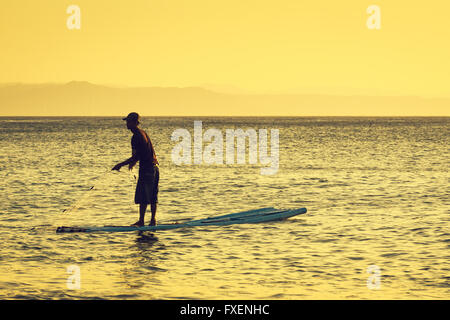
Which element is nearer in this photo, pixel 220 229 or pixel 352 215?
pixel 220 229

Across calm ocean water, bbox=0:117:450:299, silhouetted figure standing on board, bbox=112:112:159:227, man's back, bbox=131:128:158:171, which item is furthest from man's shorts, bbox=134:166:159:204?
calm ocean water, bbox=0:117:450:299

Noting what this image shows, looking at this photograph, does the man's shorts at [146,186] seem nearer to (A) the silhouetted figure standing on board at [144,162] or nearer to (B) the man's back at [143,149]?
(A) the silhouetted figure standing on board at [144,162]

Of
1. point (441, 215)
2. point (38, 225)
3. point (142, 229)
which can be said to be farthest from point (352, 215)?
point (38, 225)

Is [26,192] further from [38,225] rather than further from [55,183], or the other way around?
[38,225]

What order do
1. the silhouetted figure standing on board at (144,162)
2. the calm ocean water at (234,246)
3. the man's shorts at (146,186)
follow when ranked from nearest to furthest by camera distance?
1. the calm ocean water at (234,246)
2. the silhouetted figure standing on board at (144,162)
3. the man's shorts at (146,186)

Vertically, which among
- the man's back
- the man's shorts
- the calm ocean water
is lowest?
the calm ocean water

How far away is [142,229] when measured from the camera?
627 inches

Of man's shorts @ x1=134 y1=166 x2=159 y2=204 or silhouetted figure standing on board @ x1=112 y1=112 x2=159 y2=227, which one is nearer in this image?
silhouetted figure standing on board @ x1=112 y1=112 x2=159 y2=227

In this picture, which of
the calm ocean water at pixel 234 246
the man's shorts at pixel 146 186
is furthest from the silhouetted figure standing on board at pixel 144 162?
the calm ocean water at pixel 234 246

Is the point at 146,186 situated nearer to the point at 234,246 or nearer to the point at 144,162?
the point at 144,162

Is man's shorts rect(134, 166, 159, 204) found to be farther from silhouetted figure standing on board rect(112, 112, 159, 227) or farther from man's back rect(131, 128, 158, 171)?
man's back rect(131, 128, 158, 171)

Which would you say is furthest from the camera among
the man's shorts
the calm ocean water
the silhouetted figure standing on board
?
the man's shorts

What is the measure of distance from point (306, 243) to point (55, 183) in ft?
60.4
